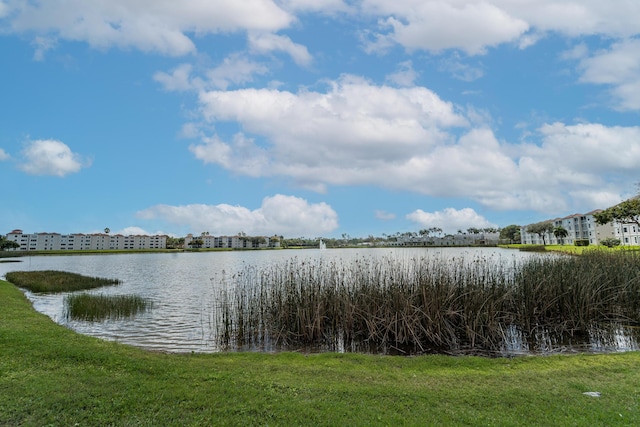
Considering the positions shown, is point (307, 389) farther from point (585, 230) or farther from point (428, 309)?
point (585, 230)

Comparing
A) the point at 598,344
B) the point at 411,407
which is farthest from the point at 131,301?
the point at 598,344

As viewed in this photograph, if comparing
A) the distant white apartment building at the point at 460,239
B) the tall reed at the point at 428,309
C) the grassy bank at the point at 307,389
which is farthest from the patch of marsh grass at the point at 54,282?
the distant white apartment building at the point at 460,239

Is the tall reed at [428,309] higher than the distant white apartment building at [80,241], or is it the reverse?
the distant white apartment building at [80,241]

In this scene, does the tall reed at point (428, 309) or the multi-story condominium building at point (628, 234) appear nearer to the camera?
the tall reed at point (428, 309)

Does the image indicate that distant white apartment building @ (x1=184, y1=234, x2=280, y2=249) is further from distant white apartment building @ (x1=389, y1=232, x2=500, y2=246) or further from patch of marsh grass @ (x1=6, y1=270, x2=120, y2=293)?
patch of marsh grass @ (x1=6, y1=270, x2=120, y2=293)

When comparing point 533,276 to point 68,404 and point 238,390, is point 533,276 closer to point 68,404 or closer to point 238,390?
point 238,390

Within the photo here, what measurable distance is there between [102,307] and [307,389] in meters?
11.1

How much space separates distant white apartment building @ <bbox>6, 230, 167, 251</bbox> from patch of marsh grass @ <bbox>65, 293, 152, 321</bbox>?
108293mm

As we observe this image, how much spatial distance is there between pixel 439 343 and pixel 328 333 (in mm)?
2358

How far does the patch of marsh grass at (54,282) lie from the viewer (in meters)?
18.1

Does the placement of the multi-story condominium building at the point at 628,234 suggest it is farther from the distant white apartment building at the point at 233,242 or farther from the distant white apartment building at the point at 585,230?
Answer: the distant white apartment building at the point at 233,242

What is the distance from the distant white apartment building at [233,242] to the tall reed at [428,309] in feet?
381

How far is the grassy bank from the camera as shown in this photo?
11.7ft

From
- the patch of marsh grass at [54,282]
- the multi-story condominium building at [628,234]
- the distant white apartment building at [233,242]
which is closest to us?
the patch of marsh grass at [54,282]
